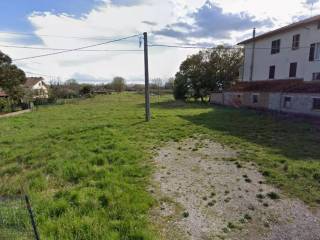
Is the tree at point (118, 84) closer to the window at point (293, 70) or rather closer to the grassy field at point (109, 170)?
the window at point (293, 70)

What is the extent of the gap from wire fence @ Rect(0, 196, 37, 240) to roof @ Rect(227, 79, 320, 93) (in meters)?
17.4

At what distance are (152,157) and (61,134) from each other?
19.2 feet

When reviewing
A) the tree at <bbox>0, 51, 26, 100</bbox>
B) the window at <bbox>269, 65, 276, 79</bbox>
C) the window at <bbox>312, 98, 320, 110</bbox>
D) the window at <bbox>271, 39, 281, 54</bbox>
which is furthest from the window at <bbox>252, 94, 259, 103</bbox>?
the tree at <bbox>0, 51, 26, 100</bbox>

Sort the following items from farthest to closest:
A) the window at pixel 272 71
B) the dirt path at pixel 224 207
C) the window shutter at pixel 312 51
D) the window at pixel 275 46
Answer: the window at pixel 272 71 → the window at pixel 275 46 → the window shutter at pixel 312 51 → the dirt path at pixel 224 207

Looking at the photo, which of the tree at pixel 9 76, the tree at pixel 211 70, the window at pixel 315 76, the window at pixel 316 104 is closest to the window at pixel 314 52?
the window at pixel 315 76

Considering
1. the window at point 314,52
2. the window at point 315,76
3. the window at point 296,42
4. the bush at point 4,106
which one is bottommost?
the bush at point 4,106

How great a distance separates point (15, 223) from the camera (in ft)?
11.4

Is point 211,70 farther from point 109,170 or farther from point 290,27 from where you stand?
point 109,170

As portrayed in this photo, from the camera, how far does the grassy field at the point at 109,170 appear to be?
357cm

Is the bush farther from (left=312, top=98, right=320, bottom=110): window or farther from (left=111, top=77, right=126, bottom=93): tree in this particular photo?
(left=111, top=77, right=126, bottom=93): tree

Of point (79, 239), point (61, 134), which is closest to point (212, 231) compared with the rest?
point (79, 239)

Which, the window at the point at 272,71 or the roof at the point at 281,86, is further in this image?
the window at the point at 272,71

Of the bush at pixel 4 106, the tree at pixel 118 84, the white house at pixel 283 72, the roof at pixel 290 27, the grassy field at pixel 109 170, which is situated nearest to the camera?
the grassy field at pixel 109 170

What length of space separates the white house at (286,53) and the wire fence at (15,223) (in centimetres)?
2032
